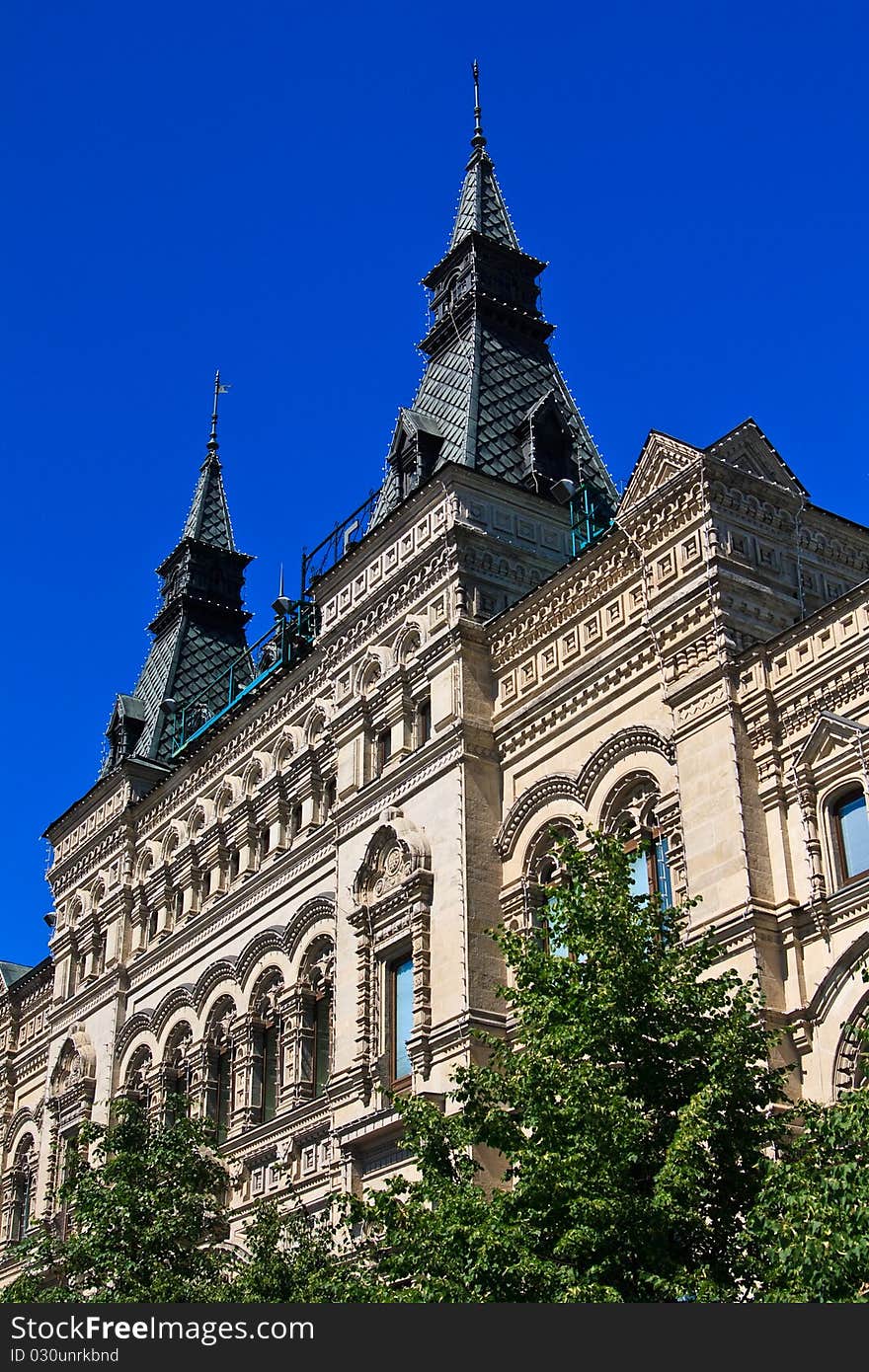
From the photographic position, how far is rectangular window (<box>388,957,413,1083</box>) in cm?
3369

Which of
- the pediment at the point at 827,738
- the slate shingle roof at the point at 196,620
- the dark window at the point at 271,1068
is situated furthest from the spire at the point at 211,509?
the pediment at the point at 827,738

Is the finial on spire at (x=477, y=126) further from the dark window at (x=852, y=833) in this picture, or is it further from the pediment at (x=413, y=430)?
the dark window at (x=852, y=833)

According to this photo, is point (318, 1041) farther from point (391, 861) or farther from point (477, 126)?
point (477, 126)

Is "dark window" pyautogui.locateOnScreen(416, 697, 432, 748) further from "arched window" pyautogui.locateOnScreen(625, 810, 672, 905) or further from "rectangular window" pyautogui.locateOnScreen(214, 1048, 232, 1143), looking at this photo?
"rectangular window" pyautogui.locateOnScreen(214, 1048, 232, 1143)

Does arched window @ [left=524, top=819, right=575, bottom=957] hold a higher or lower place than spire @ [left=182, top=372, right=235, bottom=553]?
lower

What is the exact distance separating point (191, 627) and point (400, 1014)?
26.8 m

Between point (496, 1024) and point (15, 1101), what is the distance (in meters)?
28.9

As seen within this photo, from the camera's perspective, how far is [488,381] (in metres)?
42.8

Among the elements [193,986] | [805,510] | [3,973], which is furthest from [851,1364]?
[3,973]

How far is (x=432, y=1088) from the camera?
1250 inches

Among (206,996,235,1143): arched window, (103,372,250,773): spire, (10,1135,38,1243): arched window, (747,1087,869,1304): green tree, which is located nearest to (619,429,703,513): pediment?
(747,1087,869,1304): green tree

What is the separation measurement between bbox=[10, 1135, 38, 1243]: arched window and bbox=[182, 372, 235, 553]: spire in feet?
71.2

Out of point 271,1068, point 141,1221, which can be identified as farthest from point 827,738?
point 271,1068

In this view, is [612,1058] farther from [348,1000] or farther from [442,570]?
[442,570]
